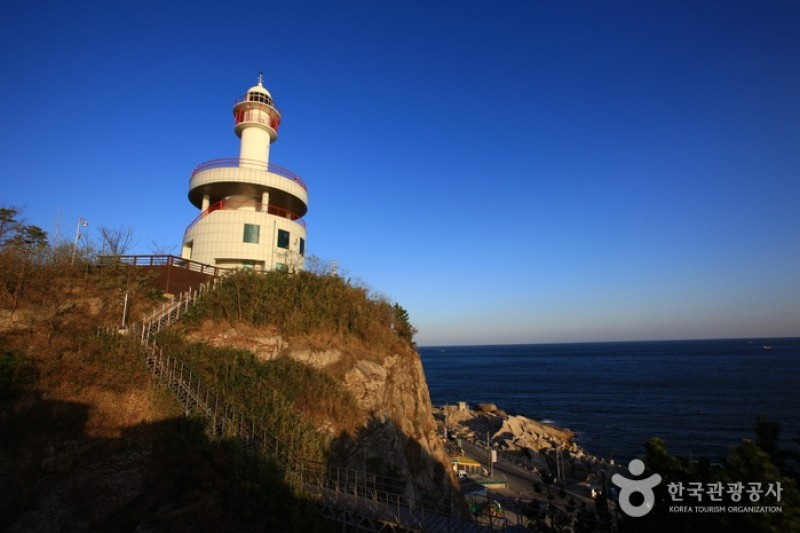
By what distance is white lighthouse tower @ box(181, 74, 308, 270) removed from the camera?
23.4 metres

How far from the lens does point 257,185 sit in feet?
80.6

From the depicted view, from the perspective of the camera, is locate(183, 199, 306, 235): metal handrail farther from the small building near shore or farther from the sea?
the sea

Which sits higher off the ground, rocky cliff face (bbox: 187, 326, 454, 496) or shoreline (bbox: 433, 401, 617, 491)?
rocky cliff face (bbox: 187, 326, 454, 496)

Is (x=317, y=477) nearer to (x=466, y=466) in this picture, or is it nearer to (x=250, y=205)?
(x=250, y=205)

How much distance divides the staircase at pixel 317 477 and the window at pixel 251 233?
971 cm

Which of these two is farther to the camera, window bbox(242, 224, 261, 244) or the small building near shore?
the small building near shore

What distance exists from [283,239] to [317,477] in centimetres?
1667

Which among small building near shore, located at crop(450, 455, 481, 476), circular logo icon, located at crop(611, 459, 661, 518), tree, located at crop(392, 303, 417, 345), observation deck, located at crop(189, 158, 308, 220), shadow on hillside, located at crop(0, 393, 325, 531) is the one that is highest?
observation deck, located at crop(189, 158, 308, 220)

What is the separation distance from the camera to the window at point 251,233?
23.5 meters

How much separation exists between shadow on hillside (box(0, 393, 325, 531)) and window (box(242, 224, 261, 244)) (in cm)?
1384

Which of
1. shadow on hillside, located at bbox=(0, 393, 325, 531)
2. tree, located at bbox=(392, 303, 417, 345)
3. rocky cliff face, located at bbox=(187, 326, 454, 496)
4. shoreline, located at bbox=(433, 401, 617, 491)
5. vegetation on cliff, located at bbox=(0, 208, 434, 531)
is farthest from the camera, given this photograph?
shoreline, located at bbox=(433, 401, 617, 491)

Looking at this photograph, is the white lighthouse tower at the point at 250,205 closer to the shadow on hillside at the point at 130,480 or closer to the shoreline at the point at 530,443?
the shadow on hillside at the point at 130,480

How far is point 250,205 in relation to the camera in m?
25.5

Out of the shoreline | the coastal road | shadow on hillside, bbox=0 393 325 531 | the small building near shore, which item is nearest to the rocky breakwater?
the shoreline
